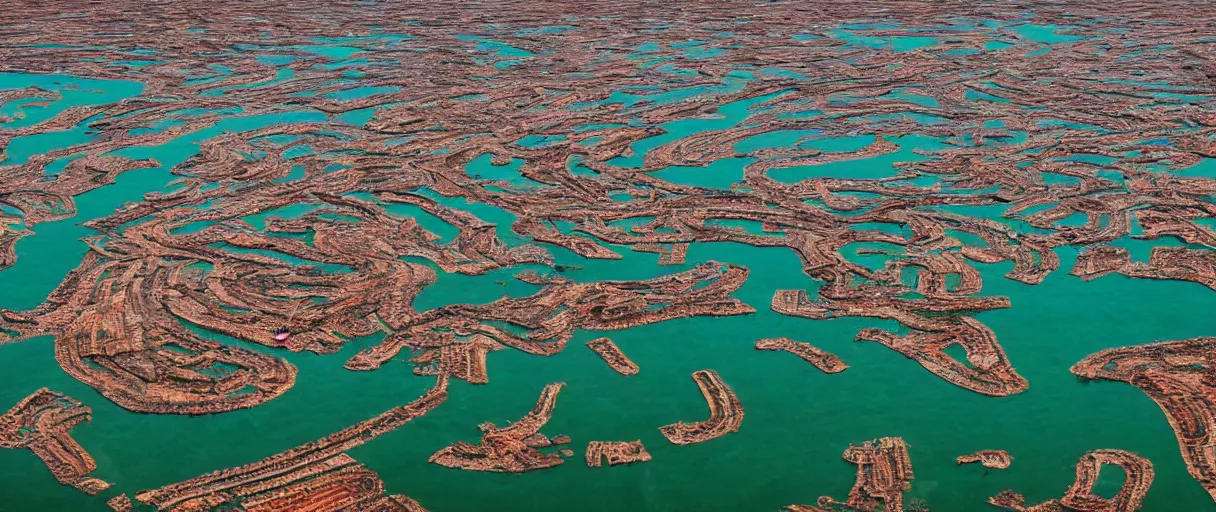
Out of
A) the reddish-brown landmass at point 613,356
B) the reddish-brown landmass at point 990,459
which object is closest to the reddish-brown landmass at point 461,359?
the reddish-brown landmass at point 613,356

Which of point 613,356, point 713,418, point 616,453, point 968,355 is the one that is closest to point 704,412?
point 713,418

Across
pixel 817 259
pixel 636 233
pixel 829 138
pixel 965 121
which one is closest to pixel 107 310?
pixel 636 233

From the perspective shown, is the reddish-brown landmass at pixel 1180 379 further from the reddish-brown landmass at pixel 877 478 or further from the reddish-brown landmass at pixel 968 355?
the reddish-brown landmass at pixel 877 478

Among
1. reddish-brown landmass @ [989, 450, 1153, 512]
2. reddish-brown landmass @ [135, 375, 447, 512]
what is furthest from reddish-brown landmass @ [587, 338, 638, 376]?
reddish-brown landmass @ [989, 450, 1153, 512]

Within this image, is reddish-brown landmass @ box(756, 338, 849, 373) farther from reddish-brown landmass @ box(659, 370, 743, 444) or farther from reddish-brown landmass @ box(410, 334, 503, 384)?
reddish-brown landmass @ box(410, 334, 503, 384)

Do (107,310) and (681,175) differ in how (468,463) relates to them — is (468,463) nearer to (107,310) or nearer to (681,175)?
(107,310)

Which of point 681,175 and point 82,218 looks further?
point 681,175
